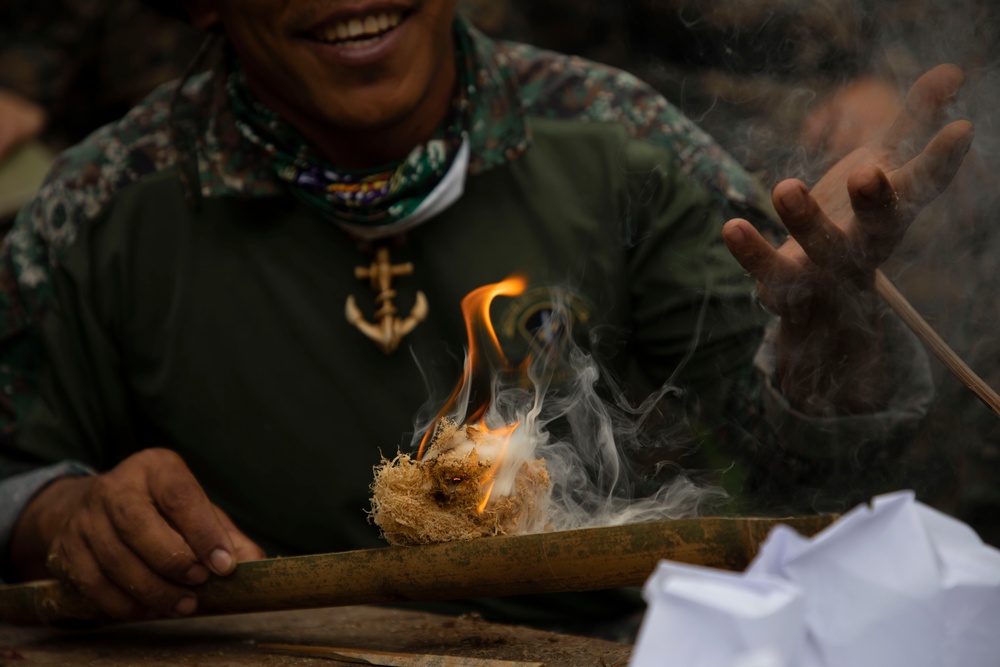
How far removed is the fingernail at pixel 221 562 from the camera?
213 centimetres

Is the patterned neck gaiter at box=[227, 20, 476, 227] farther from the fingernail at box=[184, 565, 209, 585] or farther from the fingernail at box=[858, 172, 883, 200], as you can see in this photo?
the fingernail at box=[858, 172, 883, 200]

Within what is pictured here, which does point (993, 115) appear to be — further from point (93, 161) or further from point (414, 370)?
point (93, 161)

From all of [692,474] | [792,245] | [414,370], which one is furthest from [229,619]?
→ [792,245]

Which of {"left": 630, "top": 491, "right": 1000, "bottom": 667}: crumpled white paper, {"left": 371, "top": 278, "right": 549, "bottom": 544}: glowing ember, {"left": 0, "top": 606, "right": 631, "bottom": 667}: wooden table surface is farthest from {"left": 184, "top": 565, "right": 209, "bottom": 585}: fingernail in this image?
{"left": 630, "top": 491, "right": 1000, "bottom": 667}: crumpled white paper

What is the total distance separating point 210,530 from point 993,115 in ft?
6.88

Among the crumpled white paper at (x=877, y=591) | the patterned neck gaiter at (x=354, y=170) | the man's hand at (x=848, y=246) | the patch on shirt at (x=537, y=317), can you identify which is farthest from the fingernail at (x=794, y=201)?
the patterned neck gaiter at (x=354, y=170)

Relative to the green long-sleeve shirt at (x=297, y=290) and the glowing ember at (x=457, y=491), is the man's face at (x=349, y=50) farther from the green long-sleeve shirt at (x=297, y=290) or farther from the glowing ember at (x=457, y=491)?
the glowing ember at (x=457, y=491)

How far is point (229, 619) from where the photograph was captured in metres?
2.58

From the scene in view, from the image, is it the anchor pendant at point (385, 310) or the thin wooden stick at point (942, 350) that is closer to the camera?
the thin wooden stick at point (942, 350)

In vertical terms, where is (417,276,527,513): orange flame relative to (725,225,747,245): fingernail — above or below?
below

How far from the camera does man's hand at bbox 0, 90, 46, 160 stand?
4.62 meters

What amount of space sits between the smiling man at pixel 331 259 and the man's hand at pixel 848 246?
12.9 inches

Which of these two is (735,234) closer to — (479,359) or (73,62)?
(479,359)

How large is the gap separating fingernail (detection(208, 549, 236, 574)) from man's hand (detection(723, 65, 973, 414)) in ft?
4.04
